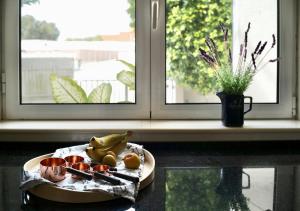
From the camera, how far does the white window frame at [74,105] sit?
1.73 metres

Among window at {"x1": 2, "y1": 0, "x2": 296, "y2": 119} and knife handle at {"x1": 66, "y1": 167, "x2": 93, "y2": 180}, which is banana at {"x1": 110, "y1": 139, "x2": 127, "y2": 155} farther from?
window at {"x1": 2, "y1": 0, "x2": 296, "y2": 119}

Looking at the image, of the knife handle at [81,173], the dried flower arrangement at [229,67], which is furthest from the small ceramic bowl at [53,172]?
the dried flower arrangement at [229,67]

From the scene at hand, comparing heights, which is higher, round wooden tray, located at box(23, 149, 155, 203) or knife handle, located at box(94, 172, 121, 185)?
knife handle, located at box(94, 172, 121, 185)

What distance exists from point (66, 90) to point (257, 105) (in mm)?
996

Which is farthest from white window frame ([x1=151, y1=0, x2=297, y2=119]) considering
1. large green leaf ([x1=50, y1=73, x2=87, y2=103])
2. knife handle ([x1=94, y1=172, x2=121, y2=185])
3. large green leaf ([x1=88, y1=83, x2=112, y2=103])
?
knife handle ([x1=94, y1=172, x2=121, y2=185])

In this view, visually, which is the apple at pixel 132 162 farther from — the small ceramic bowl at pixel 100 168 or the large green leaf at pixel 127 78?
the large green leaf at pixel 127 78

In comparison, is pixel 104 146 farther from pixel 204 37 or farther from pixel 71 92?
pixel 204 37

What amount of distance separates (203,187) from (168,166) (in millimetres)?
246

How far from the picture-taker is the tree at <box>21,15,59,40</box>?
1751mm

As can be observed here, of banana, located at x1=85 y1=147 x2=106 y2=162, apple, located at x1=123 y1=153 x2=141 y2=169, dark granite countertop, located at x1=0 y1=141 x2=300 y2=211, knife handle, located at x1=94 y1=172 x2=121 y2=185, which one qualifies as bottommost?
dark granite countertop, located at x1=0 y1=141 x2=300 y2=211

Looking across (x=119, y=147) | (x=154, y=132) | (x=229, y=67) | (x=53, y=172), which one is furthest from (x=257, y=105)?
(x=53, y=172)

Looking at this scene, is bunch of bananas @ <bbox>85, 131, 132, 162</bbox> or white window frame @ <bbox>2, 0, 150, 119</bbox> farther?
white window frame @ <bbox>2, 0, 150, 119</bbox>

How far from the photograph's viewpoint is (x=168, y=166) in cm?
128

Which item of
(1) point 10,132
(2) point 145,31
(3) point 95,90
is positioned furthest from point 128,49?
(1) point 10,132
